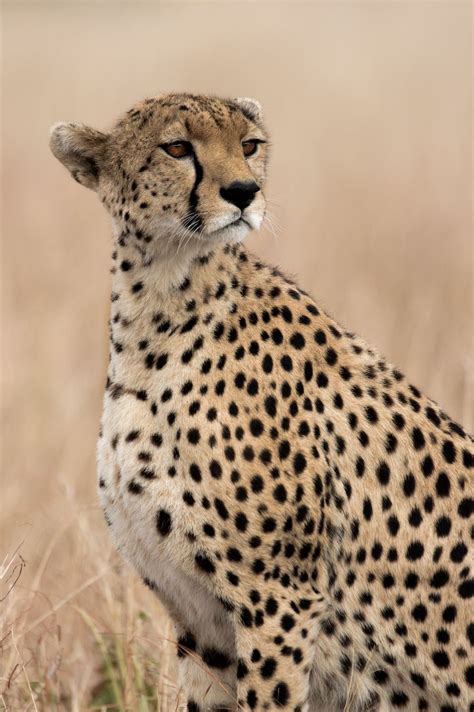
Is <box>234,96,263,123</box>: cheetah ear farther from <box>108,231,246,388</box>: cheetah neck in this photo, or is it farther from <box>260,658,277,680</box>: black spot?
<box>260,658,277,680</box>: black spot

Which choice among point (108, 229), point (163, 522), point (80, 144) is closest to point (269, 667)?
point (163, 522)

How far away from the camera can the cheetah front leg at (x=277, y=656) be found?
3.06 meters

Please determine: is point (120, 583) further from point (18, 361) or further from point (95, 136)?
point (18, 361)

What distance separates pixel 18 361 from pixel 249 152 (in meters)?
3.69

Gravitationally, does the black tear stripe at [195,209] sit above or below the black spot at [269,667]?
above

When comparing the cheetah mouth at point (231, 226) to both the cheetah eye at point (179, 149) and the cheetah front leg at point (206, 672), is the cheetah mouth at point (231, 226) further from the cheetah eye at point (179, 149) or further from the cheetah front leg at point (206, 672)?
the cheetah front leg at point (206, 672)

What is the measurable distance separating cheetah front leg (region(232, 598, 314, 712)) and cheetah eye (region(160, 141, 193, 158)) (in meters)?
1.10

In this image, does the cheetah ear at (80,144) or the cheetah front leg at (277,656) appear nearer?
the cheetah front leg at (277,656)

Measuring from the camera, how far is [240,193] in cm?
298

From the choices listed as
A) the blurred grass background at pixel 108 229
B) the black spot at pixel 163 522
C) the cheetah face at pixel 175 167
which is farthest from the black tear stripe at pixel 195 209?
the black spot at pixel 163 522

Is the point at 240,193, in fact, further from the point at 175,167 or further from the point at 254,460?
the point at 254,460

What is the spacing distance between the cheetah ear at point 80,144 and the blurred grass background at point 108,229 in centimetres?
52

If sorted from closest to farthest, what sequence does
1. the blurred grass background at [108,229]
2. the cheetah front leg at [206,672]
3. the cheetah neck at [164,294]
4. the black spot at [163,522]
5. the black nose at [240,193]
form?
the black nose at [240,193] < the black spot at [163,522] < the cheetah neck at [164,294] < the cheetah front leg at [206,672] < the blurred grass background at [108,229]

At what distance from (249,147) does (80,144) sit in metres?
0.44
